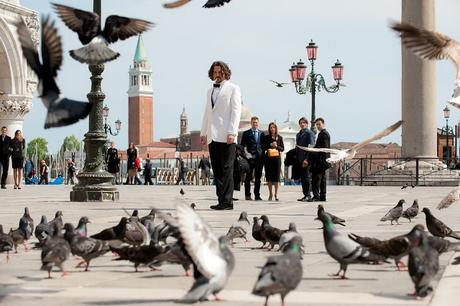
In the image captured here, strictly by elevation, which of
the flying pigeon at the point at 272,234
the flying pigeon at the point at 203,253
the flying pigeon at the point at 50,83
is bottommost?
the flying pigeon at the point at 272,234

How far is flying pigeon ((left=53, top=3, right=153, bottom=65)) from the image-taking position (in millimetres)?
5395

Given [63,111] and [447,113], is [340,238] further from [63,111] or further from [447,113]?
[447,113]

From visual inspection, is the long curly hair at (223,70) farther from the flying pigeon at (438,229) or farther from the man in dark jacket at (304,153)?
the flying pigeon at (438,229)

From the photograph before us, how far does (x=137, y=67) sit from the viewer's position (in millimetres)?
198000

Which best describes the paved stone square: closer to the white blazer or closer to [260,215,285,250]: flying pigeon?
[260,215,285,250]: flying pigeon

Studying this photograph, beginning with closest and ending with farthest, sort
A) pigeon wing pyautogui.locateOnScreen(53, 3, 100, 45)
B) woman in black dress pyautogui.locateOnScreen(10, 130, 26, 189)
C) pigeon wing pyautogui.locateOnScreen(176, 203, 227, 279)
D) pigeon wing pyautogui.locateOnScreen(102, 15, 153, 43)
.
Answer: pigeon wing pyautogui.locateOnScreen(176, 203, 227, 279), pigeon wing pyautogui.locateOnScreen(53, 3, 100, 45), pigeon wing pyautogui.locateOnScreen(102, 15, 153, 43), woman in black dress pyautogui.locateOnScreen(10, 130, 26, 189)

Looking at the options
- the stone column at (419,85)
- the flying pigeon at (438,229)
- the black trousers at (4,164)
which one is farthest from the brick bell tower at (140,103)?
the flying pigeon at (438,229)

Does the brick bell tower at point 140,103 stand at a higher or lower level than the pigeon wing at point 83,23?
higher

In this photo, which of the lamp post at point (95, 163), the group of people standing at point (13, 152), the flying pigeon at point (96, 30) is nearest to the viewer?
the flying pigeon at point (96, 30)

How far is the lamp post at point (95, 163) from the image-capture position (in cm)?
1678

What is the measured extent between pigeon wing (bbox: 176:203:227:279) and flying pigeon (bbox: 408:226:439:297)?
1.19 metres

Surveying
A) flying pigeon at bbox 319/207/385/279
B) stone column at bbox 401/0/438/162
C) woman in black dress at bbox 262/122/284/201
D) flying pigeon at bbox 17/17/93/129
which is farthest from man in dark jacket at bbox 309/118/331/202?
stone column at bbox 401/0/438/162

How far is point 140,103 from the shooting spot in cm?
18988

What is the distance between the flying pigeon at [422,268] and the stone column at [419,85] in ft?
83.9
